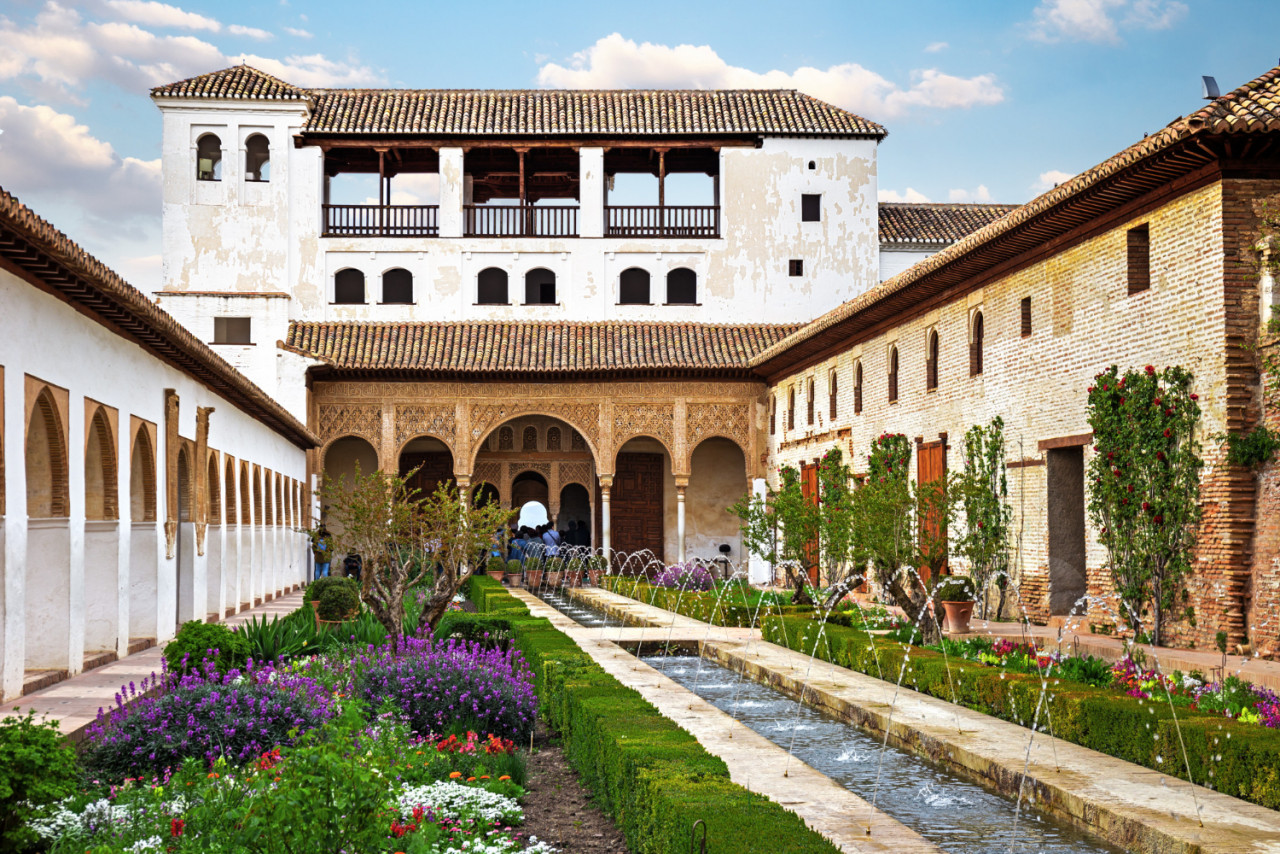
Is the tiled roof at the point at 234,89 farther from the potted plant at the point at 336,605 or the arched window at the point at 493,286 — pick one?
the potted plant at the point at 336,605

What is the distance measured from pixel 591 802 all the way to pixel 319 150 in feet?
88.0

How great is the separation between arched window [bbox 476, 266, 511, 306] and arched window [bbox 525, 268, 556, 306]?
0.70m

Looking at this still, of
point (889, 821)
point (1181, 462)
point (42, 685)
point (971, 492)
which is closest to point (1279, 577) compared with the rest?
point (1181, 462)

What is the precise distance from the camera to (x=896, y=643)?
12.2m

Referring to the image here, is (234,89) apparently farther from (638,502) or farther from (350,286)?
(638,502)

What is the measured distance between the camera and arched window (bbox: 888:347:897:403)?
2177 centimetres

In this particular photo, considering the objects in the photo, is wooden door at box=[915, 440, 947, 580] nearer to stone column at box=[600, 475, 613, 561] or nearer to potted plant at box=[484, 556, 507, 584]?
stone column at box=[600, 475, 613, 561]

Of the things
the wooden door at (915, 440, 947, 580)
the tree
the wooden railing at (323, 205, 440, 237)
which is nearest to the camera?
the tree

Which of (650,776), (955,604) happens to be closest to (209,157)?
(955,604)

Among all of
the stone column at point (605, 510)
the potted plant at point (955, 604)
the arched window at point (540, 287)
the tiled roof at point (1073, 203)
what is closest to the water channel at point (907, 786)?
the potted plant at point (955, 604)

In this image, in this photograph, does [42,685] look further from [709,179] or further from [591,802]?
[709,179]

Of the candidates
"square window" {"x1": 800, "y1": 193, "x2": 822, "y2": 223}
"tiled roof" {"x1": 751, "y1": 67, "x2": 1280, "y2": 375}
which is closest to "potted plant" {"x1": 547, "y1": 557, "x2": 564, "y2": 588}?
"tiled roof" {"x1": 751, "y1": 67, "x2": 1280, "y2": 375}

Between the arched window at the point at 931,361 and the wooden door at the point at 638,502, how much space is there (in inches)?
555

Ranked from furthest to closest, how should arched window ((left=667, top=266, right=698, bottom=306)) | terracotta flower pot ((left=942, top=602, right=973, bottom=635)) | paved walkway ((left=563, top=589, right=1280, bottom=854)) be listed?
arched window ((left=667, top=266, right=698, bottom=306))
terracotta flower pot ((left=942, top=602, right=973, bottom=635))
paved walkway ((left=563, top=589, right=1280, bottom=854))
